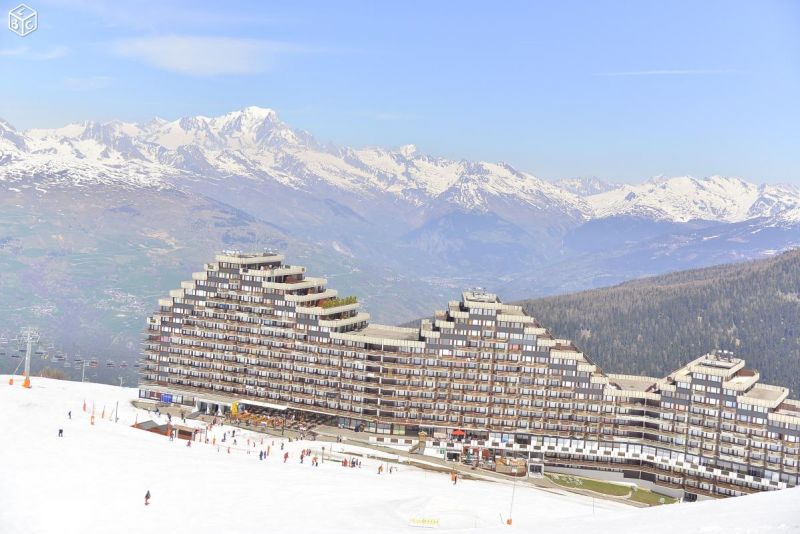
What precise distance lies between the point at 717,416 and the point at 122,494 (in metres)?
110

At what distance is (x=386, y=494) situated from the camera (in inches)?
5969

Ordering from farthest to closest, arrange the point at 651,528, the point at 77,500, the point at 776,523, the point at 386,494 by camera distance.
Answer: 1. the point at 386,494
2. the point at 77,500
3. the point at 651,528
4. the point at 776,523

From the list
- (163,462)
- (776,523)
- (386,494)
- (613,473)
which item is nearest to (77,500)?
(163,462)

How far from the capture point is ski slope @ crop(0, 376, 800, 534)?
11894 centimetres

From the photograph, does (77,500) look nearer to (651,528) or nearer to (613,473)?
(651,528)

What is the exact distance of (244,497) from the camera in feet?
473

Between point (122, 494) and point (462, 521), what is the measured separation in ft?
152

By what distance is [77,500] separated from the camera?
13650cm

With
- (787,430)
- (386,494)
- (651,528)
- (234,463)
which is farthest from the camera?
(787,430)

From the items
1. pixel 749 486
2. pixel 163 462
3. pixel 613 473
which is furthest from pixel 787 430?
pixel 163 462

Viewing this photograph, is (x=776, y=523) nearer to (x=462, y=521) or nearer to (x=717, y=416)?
(x=462, y=521)

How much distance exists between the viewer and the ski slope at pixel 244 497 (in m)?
119

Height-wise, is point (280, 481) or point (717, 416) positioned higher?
point (717, 416)

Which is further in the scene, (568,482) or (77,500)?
(568,482)
